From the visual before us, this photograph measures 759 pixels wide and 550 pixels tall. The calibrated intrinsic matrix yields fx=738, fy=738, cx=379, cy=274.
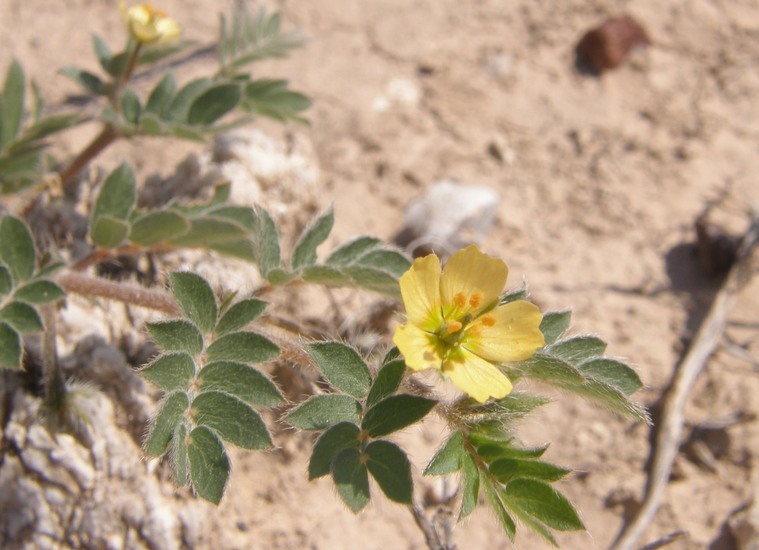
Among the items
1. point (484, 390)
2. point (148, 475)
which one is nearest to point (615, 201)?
point (484, 390)

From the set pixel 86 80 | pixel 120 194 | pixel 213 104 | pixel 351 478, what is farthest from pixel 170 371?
pixel 86 80

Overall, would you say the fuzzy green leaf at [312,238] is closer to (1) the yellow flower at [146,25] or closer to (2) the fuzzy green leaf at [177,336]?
(2) the fuzzy green leaf at [177,336]

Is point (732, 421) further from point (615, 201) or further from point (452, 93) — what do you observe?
point (452, 93)

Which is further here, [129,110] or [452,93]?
[452,93]

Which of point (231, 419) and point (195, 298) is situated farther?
point (195, 298)

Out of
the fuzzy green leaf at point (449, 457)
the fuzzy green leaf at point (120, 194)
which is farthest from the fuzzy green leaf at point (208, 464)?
the fuzzy green leaf at point (120, 194)

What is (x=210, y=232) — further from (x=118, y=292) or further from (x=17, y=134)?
(x=17, y=134)

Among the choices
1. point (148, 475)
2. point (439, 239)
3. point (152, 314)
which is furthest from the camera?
point (439, 239)
